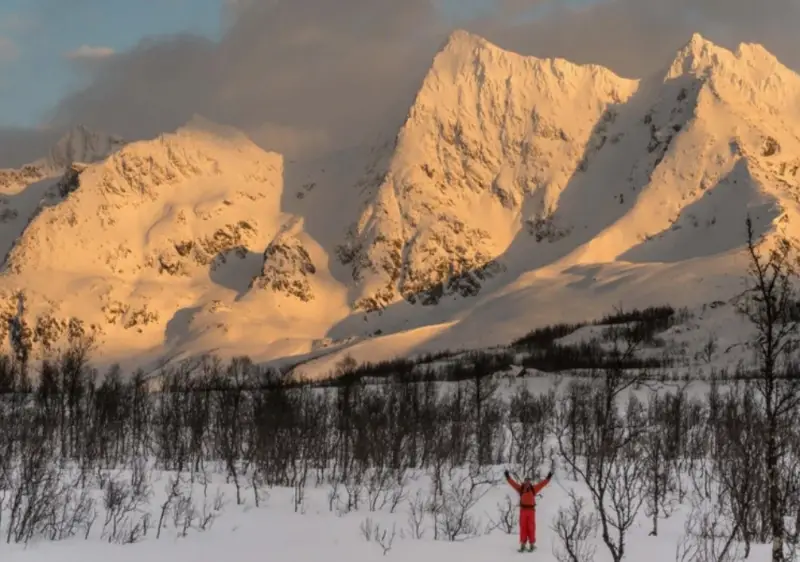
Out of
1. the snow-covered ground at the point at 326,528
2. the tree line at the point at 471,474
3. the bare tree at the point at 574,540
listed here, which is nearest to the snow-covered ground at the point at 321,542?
the snow-covered ground at the point at 326,528

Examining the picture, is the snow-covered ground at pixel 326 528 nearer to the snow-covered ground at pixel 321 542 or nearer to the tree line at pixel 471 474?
the snow-covered ground at pixel 321 542

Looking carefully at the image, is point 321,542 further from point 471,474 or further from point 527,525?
point 471,474

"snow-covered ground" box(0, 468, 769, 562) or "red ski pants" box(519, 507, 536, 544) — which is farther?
"red ski pants" box(519, 507, 536, 544)

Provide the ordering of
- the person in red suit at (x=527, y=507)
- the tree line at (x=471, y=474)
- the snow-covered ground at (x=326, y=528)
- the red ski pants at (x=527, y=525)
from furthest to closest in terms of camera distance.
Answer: the red ski pants at (x=527, y=525) → the person in red suit at (x=527, y=507) → the snow-covered ground at (x=326, y=528) → the tree line at (x=471, y=474)

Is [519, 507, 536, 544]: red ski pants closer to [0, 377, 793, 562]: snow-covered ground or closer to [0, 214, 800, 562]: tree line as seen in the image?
[0, 377, 793, 562]: snow-covered ground

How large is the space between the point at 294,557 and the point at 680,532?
11.7 m

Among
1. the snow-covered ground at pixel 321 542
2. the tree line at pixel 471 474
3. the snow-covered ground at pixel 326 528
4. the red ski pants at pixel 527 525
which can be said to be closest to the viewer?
the tree line at pixel 471 474

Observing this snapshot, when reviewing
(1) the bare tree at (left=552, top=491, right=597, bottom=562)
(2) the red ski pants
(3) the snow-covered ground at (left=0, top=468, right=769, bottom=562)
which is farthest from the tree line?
(2) the red ski pants

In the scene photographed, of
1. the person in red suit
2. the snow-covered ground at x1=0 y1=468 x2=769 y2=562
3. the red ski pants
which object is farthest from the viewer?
the red ski pants

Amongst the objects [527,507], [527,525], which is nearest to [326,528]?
[527,525]

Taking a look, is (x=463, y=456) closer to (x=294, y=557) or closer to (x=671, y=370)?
(x=294, y=557)

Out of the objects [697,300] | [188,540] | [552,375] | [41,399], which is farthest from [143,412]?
[697,300]

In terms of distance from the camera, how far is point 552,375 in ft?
A: 372

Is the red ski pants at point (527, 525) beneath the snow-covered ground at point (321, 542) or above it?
above
